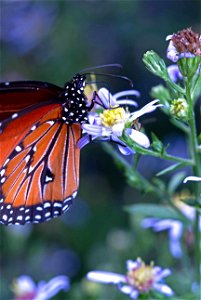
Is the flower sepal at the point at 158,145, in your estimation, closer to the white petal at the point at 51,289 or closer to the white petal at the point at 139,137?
the white petal at the point at 139,137

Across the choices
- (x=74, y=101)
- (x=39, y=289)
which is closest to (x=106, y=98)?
(x=74, y=101)

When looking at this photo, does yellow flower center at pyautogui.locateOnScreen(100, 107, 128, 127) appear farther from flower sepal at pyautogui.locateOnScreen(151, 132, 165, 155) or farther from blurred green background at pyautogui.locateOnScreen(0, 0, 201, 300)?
blurred green background at pyautogui.locateOnScreen(0, 0, 201, 300)

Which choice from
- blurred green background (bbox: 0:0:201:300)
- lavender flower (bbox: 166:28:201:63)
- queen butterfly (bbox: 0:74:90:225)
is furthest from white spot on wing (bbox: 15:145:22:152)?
blurred green background (bbox: 0:0:201:300)

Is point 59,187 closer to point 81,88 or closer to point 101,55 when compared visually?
point 81,88

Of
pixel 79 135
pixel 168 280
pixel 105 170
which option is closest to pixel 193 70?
pixel 79 135

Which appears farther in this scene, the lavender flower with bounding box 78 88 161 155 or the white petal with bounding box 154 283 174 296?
the white petal with bounding box 154 283 174 296

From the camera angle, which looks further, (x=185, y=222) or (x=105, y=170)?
(x=105, y=170)

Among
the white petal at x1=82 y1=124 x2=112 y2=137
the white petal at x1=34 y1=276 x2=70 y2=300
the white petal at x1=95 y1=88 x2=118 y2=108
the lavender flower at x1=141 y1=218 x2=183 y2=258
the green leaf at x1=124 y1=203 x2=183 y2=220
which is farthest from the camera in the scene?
the lavender flower at x1=141 y1=218 x2=183 y2=258
